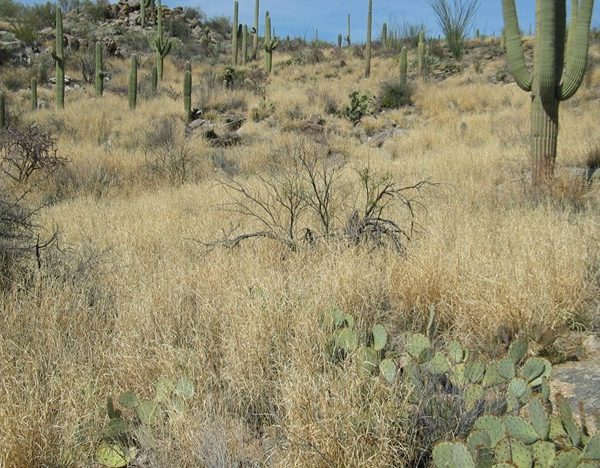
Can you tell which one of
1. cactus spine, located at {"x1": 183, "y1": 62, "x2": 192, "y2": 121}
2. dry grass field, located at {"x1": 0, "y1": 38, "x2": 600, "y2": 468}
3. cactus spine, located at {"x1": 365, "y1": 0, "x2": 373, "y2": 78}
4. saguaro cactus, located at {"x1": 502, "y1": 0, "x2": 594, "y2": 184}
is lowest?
dry grass field, located at {"x1": 0, "y1": 38, "x2": 600, "y2": 468}

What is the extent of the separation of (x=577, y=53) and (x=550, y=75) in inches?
25.6

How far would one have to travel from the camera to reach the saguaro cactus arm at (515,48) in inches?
320

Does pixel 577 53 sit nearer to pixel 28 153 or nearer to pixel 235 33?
pixel 28 153

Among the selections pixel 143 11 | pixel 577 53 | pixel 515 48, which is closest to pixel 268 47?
pixel 143 11

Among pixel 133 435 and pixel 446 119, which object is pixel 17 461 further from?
pixel 446 119

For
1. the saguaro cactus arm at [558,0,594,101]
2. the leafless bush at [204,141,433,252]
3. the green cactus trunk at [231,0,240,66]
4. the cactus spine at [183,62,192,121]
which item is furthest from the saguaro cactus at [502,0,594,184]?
the green cactus trunk at [231,0,240,66]

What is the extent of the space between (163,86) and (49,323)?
76.0 ft

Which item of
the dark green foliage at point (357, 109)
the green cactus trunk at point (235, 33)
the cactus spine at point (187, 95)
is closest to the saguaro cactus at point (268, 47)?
the green cactus trunk at point (235, 33)

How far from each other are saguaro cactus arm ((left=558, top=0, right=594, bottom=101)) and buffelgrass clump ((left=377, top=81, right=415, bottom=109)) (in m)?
10.4

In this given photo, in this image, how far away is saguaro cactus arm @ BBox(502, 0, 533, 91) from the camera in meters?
8.12

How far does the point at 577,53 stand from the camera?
790 cm

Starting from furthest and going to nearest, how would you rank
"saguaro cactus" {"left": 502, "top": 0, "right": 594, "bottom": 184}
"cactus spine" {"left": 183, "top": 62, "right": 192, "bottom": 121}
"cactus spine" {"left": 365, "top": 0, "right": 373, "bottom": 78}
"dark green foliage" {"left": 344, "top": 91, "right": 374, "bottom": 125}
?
"cactus spine" {"left": 365, "top": 0, "right": 373, "bottom": 78}
"cactus spine" {"left": 183, "top": 62, "right": 192, "bottom": 121}
"dark green foliage" {"left": 344, "top": 91, "right": 374, "bottom": 125}
"saguaro cactus" {"left": 502, "top": 0, "right": 594, "bottom": 184}

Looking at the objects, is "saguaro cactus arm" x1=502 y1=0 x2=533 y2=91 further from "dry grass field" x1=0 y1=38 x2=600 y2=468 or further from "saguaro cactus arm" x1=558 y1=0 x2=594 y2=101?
"dry grass field" x1=0 y1=38 x2=600 y2=468

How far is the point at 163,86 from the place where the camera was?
81.6 feet
